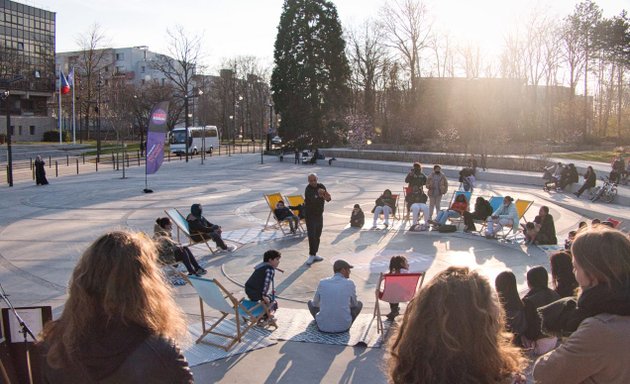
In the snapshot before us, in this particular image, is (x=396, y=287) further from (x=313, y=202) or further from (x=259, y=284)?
(x=313, y=202)

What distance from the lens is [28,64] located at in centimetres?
7131

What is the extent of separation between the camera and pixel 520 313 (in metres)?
6.07

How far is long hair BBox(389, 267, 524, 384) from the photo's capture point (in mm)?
2377

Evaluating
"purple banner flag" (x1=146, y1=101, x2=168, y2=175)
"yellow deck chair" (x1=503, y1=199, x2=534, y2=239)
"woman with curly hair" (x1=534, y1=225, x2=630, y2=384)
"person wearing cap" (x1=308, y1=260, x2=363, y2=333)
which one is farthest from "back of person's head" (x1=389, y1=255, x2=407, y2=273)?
"purple banner flag" (x1=146, y1=101, x2=168, y2=175)

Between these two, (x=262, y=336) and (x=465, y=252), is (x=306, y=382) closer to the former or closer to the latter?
(x=262, y=336)

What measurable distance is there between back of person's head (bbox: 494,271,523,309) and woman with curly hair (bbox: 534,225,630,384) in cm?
305

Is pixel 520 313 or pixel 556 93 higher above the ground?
pixel 556 93

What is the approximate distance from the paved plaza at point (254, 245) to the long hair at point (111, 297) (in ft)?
12.5

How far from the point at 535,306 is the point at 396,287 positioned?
1862 mm

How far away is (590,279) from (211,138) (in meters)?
57.8

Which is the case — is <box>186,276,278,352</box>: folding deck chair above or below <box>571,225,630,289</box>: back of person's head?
below

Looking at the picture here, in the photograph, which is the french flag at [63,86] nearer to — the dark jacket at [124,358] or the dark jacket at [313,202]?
the dark jacket at [313,202]

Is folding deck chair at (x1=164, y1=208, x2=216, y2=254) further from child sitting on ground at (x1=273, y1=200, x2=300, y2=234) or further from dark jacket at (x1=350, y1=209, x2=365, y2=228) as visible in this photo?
dark jacket at (x1=350, y1=209, x2=365, y2=228)

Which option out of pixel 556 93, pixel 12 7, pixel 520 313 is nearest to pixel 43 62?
pixel 12 7
